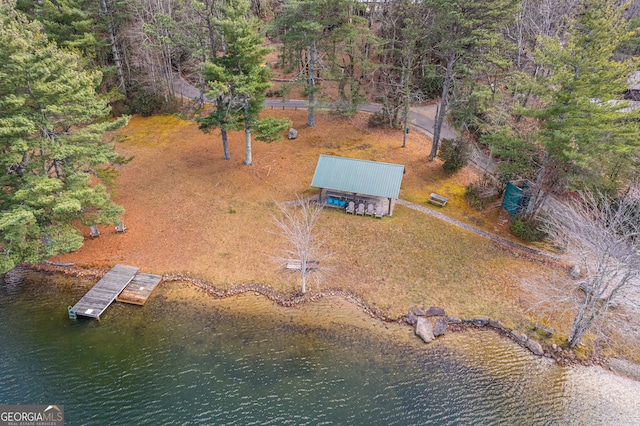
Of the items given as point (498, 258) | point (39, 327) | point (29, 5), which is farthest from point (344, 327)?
point (29, 5)

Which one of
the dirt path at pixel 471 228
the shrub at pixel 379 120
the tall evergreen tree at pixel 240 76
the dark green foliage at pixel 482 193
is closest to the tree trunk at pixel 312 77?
the shrub at pixel 379 120

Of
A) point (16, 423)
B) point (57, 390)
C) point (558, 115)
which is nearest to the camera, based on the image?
point (16, 423)

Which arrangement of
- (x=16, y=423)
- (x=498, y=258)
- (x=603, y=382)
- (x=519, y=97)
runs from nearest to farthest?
(x=16, y=423)
(x=603, y=382)
(x=498, y=258)
(x=519, y=97)

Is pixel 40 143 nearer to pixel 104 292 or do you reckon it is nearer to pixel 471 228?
pixel 104 292

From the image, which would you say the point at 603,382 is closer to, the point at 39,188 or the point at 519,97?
the point at 519,97

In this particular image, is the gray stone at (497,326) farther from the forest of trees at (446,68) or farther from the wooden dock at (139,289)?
the wooden dock at (139,289)

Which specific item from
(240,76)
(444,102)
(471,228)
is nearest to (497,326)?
(471,228)

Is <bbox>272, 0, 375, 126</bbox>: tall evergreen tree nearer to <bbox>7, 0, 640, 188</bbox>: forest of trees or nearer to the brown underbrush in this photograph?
<bbox>7, 0, 640, 188</bbox>: forest of trees
